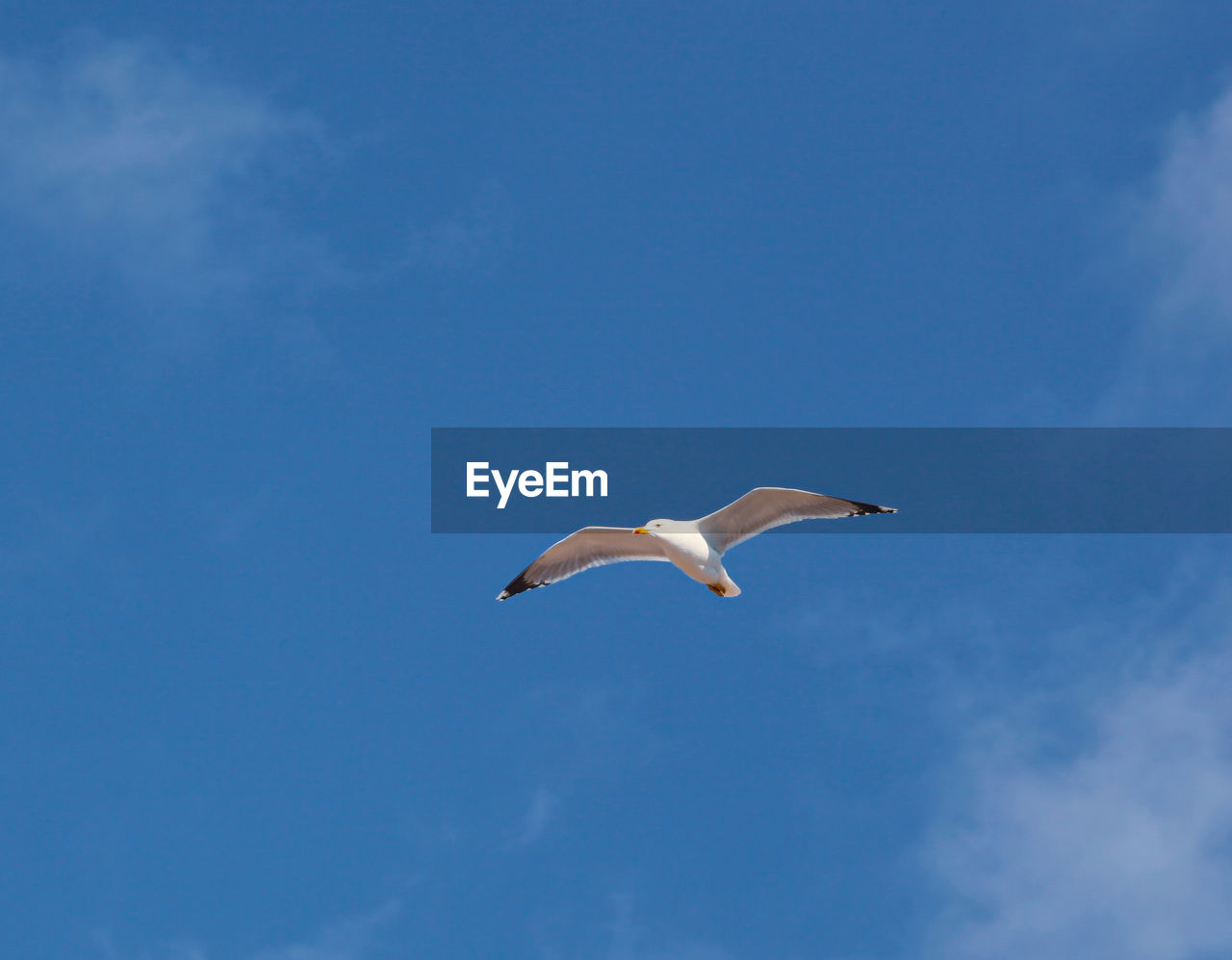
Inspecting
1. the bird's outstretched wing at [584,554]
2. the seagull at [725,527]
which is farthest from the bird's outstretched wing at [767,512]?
the bird's outstretched wing at [584,554]

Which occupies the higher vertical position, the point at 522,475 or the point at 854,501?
the point at 522,475

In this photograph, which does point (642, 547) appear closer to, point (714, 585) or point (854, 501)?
point (714, 585)

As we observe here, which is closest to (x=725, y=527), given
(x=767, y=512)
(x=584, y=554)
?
(x=767, y=512)

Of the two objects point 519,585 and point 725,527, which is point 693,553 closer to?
point 725,527

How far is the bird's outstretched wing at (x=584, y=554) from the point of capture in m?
27.3

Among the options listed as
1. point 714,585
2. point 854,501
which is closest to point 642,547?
point 714,585

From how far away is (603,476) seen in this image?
28828 millimetres

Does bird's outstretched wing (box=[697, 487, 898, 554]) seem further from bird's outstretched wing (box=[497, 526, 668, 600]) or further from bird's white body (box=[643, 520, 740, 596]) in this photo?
bird's outstretched wing (box=[497, 526, 668, 600])

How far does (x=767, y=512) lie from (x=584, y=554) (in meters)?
2.68

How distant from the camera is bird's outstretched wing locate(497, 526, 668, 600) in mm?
27297

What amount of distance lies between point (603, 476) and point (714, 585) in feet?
9.74

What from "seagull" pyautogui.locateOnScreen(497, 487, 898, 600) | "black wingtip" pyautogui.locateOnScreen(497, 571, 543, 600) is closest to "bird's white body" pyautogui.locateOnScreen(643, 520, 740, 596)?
"seagull" pyautogui.locateOnScreen(497, 487, 898, 600)

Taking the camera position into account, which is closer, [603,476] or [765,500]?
[765,500]

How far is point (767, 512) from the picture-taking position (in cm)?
2648
